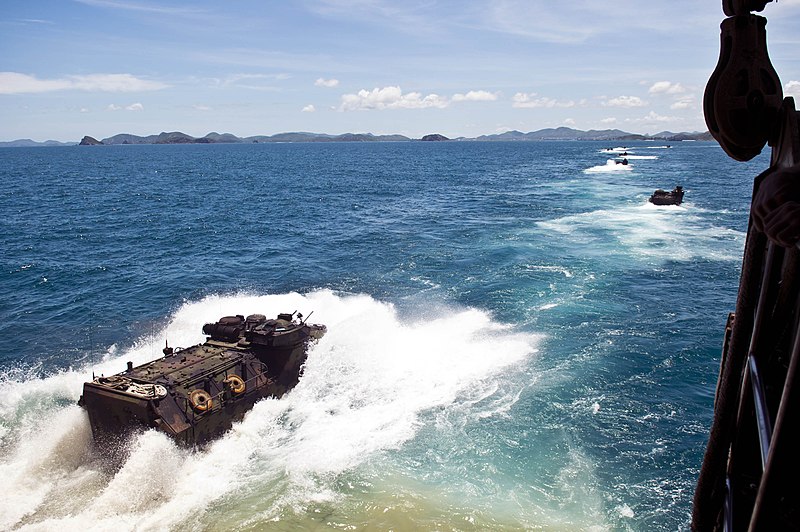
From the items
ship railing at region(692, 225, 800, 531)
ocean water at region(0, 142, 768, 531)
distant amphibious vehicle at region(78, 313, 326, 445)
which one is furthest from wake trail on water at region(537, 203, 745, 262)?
ship railing at region(692, 225, 800, 531)

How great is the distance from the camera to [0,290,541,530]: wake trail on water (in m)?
20.4

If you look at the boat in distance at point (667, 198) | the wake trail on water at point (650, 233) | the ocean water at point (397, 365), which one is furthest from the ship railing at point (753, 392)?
the boat in distance at point (667, 198)

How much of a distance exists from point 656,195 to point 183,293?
61801 mm

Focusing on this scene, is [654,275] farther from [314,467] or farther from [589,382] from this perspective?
[314,467]

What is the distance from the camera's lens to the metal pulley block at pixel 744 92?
19.8ft

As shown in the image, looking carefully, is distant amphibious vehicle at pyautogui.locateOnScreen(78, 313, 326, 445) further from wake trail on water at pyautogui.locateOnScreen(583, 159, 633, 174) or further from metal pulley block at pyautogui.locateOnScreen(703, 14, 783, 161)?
wake trail on water at pyautogui.locateOnScreen(583, 159, 633, 174)

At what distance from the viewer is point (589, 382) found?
2836cm

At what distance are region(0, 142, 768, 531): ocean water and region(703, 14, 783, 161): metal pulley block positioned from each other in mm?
15967

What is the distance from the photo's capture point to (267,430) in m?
25.5

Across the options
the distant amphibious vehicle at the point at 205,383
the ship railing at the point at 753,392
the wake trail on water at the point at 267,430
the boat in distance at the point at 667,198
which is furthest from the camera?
the boat in distance at the point at 667,198

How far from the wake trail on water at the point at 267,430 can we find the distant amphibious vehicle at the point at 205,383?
0.72 m

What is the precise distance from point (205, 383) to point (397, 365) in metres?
10.7

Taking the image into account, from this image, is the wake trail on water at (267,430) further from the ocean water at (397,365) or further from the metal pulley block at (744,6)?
the metal pulley block at (744,6)

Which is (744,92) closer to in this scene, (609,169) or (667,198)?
(667,198)
